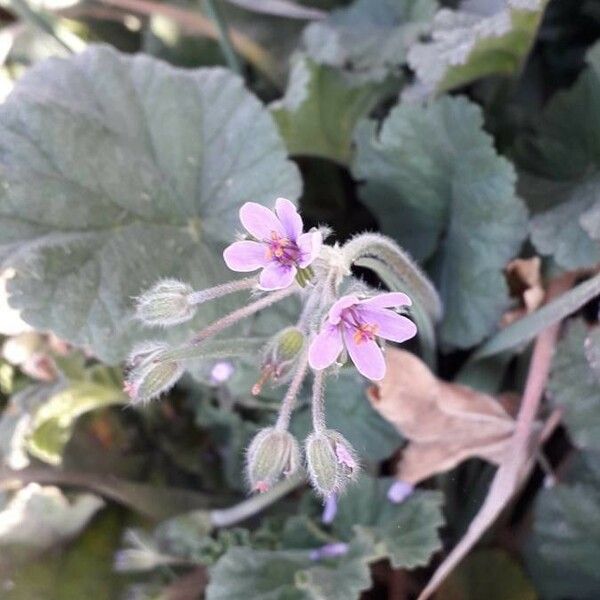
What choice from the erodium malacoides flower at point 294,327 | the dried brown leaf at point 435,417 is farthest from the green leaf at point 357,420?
the erodium malacoides flower at point 294,327

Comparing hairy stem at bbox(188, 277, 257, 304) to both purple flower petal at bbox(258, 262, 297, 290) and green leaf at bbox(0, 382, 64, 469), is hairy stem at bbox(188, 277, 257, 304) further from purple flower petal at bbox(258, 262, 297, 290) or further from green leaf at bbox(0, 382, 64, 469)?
green leaf at bbox(0, 382, 64, 469)

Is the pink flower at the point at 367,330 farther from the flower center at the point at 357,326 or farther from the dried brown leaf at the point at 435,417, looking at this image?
the dried brown leaf at the point at 435,417

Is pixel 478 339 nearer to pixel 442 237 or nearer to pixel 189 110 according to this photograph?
pixel 442 237

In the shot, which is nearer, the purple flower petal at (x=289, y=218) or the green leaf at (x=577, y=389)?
the purple flower petal at (x=289, y=218)

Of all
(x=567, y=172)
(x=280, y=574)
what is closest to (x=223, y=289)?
(x=280, y=574)

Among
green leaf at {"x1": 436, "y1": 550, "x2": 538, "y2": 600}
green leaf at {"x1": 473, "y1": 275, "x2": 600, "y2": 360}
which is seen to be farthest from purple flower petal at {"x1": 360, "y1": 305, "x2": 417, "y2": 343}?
green leaf at {"x1": 436, "y1": 550, "x2": 538, "y2": 600}

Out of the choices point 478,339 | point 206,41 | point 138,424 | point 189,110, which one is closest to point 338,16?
point 206,41
